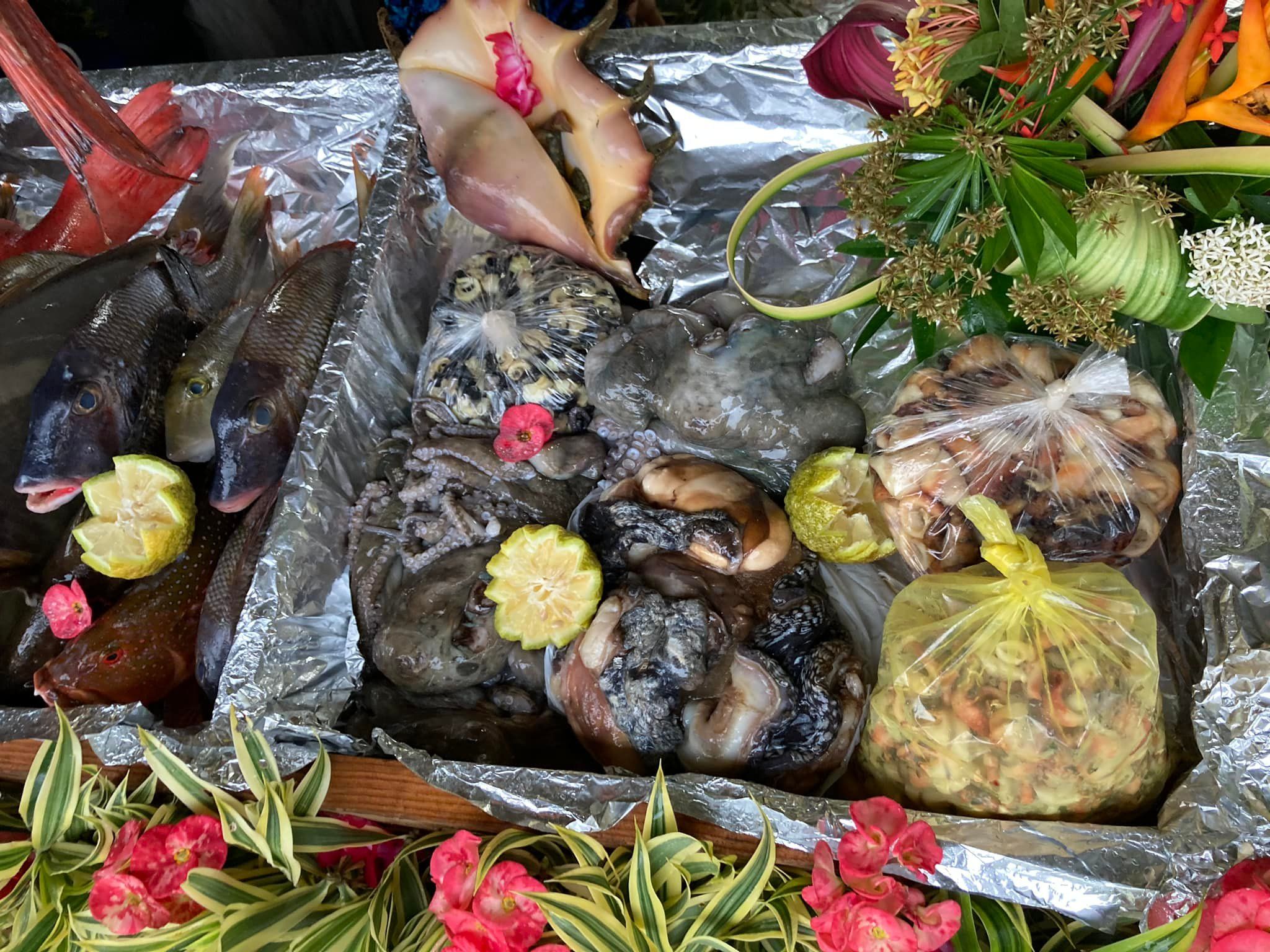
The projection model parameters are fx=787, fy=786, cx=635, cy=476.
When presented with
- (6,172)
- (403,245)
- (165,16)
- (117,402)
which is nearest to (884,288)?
(403,245)

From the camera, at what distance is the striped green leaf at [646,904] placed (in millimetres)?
1018

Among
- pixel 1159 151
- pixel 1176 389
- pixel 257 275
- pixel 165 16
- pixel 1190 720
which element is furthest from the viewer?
pixel 165 16

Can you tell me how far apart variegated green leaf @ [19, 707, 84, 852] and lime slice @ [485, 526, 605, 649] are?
66cm

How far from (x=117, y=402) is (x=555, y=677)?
3.08ft

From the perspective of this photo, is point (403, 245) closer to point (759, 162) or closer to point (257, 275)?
point (257, 275)

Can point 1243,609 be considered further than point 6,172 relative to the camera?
No

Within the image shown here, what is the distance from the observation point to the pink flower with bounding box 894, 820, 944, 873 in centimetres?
93

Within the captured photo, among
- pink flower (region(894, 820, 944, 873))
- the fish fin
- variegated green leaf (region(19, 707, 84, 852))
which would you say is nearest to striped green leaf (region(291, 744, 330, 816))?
variegated green leaf (region(19, 707, 84, 852))

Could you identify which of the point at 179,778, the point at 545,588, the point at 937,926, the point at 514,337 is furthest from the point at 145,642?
the point at 937,926

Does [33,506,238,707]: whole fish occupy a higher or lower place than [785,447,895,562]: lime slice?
higher

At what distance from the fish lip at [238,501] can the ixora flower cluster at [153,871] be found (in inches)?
19.9

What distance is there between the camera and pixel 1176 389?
4.17 ft

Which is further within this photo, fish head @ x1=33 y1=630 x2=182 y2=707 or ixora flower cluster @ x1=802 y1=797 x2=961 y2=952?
fish head @ x1=33 y1=630 x2=182 y2=707

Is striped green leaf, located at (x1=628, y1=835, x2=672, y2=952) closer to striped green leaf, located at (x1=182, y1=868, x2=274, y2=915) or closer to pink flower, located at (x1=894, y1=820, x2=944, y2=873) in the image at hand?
pink flower, located at (x1=894, y1=820, x2=944, y2=873)
